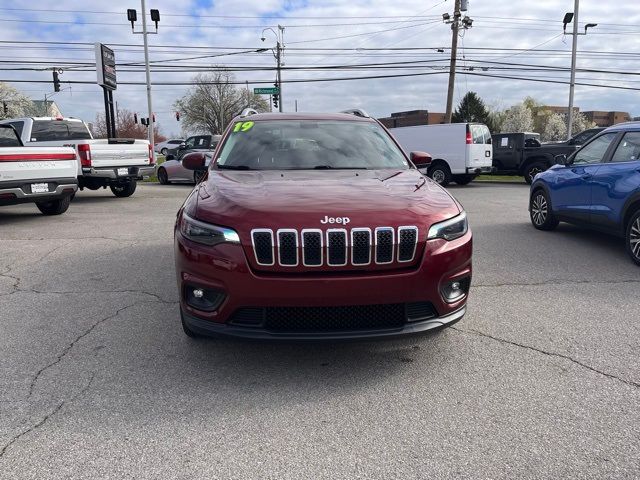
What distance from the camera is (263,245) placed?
3.01m

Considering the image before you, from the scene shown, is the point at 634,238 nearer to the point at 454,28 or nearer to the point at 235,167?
the point at 235,167

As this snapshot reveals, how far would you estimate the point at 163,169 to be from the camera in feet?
63.9

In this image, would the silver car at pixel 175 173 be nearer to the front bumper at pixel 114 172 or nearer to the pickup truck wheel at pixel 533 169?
the front bumper at pixel 114 172

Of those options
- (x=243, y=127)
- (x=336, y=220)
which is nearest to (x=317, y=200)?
(x=336, y=220)

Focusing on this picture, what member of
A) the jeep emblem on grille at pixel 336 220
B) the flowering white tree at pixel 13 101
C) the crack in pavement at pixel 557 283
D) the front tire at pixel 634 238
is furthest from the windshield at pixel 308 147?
the flowering white tree at pixel 13 101

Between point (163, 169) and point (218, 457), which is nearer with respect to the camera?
point (218, 457)

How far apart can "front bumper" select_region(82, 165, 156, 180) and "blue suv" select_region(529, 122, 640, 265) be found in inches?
387

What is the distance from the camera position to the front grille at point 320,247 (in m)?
2.99

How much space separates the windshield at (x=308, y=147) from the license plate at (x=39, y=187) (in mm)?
5949

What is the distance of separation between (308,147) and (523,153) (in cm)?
1629

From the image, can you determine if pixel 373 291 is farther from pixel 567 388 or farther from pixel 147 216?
pixel 147 216

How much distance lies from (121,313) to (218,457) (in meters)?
2.46

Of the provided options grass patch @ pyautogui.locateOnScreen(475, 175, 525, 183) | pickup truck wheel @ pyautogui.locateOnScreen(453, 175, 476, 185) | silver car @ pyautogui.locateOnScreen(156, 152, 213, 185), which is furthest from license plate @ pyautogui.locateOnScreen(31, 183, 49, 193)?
grass patch @ pyautogui.locateOnScreen(475, 175, 525, 183)

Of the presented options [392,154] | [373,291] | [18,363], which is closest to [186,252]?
[373,291]
